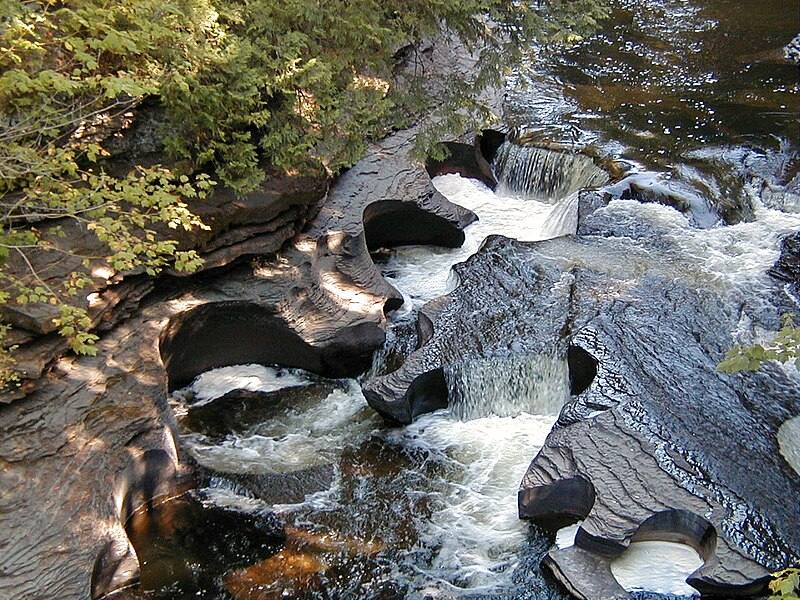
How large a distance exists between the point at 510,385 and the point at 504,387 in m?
0.06

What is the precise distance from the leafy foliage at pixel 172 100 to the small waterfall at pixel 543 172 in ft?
7.64

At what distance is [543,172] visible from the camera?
33.9 ft

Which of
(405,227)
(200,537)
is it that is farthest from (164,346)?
(405,227)

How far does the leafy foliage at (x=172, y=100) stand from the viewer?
17.8ft

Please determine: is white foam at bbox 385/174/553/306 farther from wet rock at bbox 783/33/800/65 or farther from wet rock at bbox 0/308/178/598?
wet rock at bbox 783/33/800/65

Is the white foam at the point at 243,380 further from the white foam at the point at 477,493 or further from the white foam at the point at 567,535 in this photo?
the white foam at the point at 567,535

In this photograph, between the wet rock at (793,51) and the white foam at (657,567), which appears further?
the wet rock at (793,51)

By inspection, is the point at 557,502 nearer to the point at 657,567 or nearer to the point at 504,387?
the point at 657,567

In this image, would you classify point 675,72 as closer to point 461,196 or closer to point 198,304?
point 461,196

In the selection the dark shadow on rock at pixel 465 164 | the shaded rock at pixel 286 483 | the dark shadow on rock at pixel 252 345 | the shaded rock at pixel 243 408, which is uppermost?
the dark shadow on rock at pixel 465 164

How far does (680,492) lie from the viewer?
563cm

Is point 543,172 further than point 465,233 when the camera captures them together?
Yes

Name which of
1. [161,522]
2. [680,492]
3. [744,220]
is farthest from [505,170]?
[161,522]

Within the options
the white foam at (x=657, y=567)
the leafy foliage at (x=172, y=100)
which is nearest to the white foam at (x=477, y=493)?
the white foam at (x=657, y=567)
